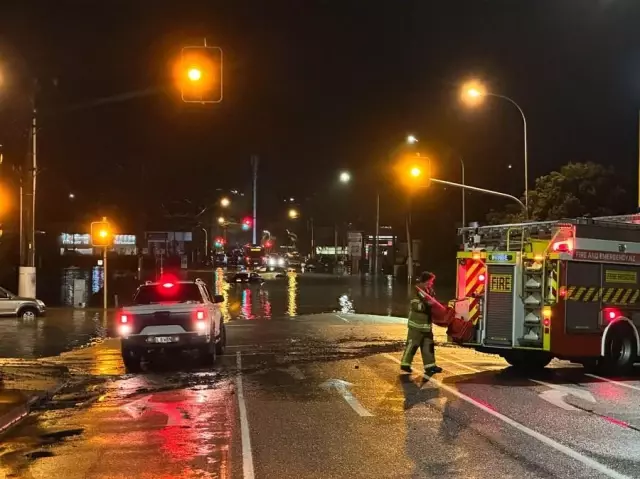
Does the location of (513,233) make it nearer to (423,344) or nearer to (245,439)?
(423,344)

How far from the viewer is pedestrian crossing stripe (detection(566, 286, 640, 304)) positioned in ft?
43.1

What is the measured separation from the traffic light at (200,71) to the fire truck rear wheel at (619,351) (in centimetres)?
820

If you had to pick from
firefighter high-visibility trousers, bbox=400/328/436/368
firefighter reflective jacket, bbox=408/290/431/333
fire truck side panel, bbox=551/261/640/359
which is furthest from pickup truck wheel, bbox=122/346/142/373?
fire truck side panel, bbox=551/261/640/359

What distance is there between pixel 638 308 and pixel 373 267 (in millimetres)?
60709

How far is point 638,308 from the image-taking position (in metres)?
13.9

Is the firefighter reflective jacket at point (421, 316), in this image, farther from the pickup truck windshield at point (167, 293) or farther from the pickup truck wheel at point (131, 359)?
the pickup truck wheel at point (131, 359)

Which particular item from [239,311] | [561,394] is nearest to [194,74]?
[561,394]

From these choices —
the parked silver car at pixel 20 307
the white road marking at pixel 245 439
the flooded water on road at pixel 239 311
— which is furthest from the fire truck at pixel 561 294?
the parked silver car at pixel 20 307

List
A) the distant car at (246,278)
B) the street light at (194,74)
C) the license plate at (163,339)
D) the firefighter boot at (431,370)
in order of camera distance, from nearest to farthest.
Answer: the street light at (194,74) → the firefighter boot at (431,370) → the license plate at (163,339) → the distant car at (246,278)

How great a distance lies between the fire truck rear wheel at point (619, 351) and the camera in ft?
44.0

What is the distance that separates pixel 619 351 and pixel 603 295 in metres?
1.08

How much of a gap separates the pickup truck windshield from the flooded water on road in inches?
160

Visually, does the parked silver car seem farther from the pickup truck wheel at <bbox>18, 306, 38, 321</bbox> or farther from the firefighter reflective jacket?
the firefighter reflective jacket

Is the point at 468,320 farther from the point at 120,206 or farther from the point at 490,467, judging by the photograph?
the point at 120,206
